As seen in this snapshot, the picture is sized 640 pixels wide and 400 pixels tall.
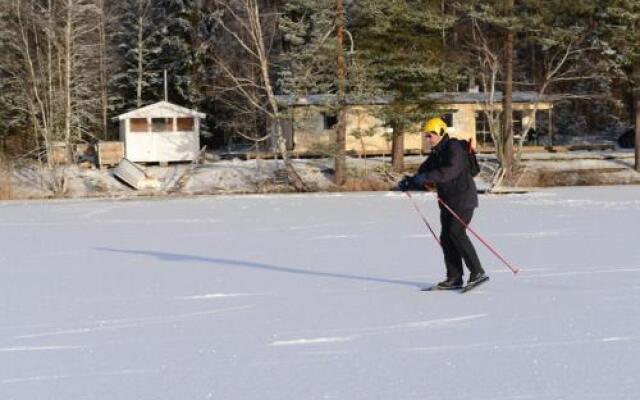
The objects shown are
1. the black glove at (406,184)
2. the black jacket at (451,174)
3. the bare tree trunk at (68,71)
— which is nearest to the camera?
the black jacket at (451,174)

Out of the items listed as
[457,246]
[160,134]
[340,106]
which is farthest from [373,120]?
[457,246]

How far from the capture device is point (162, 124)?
3488 cm

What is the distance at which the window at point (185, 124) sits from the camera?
3466 centimetres

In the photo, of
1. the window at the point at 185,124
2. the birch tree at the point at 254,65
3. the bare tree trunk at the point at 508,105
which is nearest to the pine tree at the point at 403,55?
the bare tree trunk at the point at 508,105

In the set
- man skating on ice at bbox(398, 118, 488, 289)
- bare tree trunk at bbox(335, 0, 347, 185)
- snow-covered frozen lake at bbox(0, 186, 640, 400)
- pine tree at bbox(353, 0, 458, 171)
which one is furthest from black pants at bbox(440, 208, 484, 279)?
pine tree at bbox(353, 0, 458, 171)

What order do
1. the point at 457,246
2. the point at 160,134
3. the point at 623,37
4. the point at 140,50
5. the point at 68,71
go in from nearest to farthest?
1. the point at 457,246
2. the point at 623,37
3. the point at 68,71
4. the point at 160,134
5. the point at 140,50

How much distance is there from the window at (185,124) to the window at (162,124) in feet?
1.22

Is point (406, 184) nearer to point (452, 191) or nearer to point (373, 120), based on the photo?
point (452, 191)

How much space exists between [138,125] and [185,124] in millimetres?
1940

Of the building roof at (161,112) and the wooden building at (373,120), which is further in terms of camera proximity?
the building roof at (161,112)

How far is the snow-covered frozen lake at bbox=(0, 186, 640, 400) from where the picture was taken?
500 centimetres

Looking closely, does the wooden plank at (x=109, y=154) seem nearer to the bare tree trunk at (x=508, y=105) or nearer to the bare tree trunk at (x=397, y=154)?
the bare tree trunk at (x=397, y=154)

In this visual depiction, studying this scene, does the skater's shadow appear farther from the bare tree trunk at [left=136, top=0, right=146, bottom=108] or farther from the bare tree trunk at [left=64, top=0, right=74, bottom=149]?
the bare tree trunk at [left=136, top=0, right=146, bottom=108]

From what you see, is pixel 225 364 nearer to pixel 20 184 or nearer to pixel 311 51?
pixel 311 51
